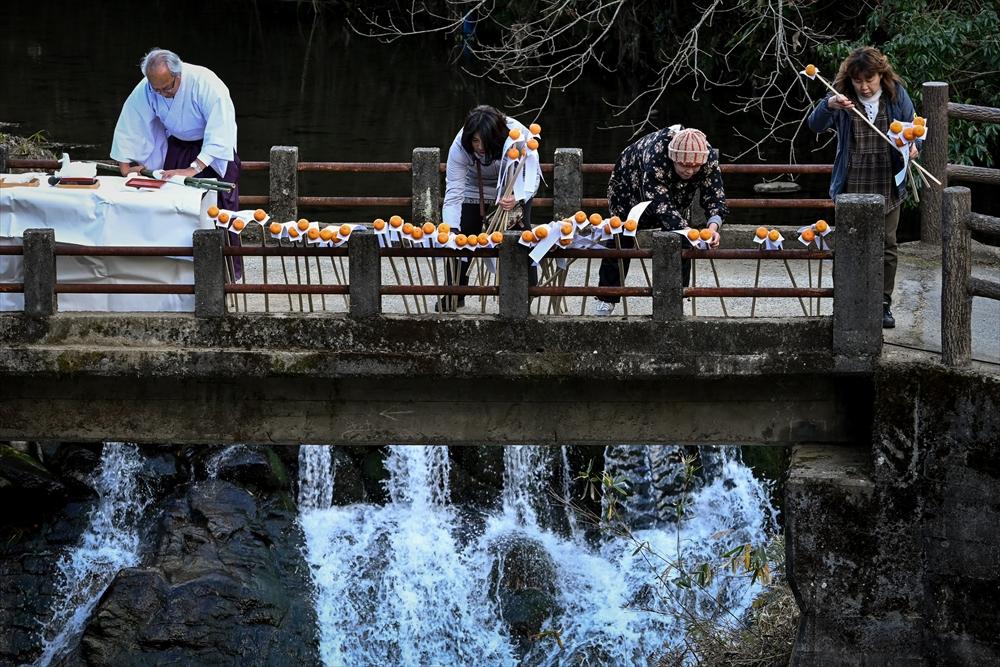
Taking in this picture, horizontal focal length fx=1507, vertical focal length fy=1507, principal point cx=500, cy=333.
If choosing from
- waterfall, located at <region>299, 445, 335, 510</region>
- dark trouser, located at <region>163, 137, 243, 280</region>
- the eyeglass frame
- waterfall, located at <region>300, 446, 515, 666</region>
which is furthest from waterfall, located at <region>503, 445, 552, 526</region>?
the eyeglass frame

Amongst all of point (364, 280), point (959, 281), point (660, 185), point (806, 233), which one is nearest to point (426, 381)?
point (364, 280)

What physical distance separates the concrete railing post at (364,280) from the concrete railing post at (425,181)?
8.10 ft

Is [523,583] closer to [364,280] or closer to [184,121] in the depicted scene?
[364,280]

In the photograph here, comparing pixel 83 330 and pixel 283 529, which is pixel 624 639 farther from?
pixel 83 330

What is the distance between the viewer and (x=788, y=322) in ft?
28.5

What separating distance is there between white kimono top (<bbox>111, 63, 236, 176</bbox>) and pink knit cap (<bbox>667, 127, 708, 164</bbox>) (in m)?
2.91

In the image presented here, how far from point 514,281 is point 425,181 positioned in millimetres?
2683

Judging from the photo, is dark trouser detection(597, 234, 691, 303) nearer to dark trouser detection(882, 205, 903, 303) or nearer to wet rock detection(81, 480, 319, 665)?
dark trouser detection(882, 205, 903, 303)

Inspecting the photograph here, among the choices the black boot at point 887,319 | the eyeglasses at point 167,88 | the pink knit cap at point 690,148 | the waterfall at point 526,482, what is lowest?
the waterfall at point 526,482

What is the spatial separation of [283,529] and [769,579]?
14.2 feet

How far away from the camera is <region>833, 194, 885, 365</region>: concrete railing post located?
27.9 ft

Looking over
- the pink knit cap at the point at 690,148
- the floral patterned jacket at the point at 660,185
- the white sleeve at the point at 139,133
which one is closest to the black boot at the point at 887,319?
the floral patterned jacket at the point at 660,185

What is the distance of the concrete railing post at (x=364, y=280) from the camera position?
28.9ft

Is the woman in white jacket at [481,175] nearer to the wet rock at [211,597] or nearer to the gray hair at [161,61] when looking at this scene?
the gray hair at [161,61]
